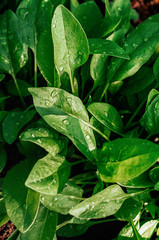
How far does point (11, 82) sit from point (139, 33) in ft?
1.56

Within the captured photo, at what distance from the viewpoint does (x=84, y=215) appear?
714 mm

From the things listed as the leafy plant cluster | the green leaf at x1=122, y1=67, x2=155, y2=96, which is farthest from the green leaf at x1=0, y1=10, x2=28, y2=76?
the green leaf at x1=122, y1=67, x2=155, y2=96

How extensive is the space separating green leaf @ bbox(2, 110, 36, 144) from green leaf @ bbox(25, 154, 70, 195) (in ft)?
0.42

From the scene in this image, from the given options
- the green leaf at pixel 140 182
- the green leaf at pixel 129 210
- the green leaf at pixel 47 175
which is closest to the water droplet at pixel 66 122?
the green leaf at pixel 47 175

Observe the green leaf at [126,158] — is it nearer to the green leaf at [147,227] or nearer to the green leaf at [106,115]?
the green leaf at [106,115]

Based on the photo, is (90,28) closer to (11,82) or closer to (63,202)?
A: (11,82)

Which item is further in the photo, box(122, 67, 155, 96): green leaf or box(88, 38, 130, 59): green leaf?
box(122, 67, 155, 96): green leaf

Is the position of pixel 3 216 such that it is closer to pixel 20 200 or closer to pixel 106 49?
pixel 20 200

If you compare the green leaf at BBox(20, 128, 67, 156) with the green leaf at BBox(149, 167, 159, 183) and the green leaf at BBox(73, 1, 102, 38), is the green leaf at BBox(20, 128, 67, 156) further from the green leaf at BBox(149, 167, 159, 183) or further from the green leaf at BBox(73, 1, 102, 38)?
the green leaf at BBox(73, 1, 102, 38)

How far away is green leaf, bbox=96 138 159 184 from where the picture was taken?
2.15 ft

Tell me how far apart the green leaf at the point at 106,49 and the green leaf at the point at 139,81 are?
0.21 m

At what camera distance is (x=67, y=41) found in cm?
79

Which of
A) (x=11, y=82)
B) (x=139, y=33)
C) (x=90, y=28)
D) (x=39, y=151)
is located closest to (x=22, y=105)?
(x=11, y=82)

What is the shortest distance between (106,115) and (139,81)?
0.75ft
